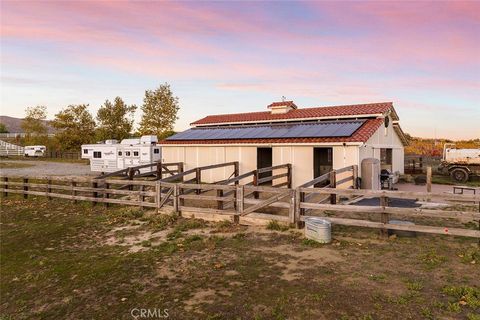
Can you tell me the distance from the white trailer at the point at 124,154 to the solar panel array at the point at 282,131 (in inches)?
228

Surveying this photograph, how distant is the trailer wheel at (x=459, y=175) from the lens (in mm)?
22156

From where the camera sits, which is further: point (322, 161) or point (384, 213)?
point (322, 161)

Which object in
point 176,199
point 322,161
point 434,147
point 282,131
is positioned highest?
point 282,131

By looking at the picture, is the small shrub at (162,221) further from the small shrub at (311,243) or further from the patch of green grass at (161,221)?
the small shrub at (311,243)

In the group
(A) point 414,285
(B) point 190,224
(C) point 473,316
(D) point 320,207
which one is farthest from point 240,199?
(C) point 473,316

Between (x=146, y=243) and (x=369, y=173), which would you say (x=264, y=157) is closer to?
(x=369, y=173)

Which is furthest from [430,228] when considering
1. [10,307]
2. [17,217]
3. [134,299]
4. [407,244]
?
[17,217]

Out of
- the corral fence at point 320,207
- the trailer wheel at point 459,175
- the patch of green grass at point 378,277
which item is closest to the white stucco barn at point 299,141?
the corral fence at point 320,207

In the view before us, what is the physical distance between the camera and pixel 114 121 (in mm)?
60406

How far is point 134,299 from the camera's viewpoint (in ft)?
20.9

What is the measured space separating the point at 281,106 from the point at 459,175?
13614 mm

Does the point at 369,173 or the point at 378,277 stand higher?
the point at 369,173

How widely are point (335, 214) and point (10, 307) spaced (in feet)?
33.9

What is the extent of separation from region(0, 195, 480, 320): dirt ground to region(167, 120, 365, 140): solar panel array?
9196mm
